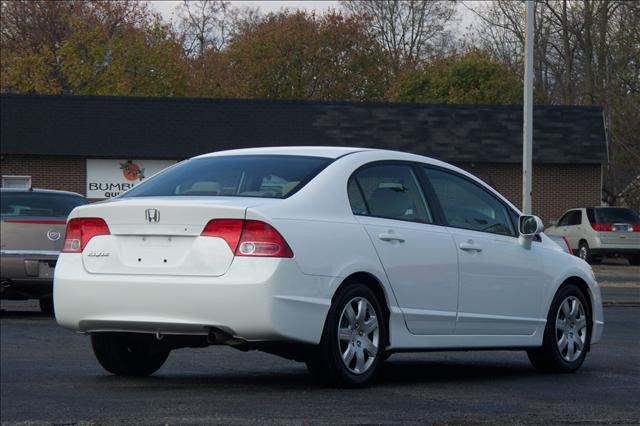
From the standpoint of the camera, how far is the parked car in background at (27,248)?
1530cm

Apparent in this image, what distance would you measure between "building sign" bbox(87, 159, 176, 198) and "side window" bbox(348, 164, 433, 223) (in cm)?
3322

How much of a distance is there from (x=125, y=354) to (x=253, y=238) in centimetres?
172

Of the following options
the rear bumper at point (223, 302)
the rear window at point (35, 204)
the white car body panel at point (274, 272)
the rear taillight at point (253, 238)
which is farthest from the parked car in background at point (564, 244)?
the rear window at point (35, 204)

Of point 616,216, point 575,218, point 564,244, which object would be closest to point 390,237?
point 564,244

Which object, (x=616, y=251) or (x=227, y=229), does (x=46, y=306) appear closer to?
(x=227, y=229)

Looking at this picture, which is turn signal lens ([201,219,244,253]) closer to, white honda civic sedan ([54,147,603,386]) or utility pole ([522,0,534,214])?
white honda civic sedan ([54,147,603,386])

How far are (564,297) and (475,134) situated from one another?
33.8 metres

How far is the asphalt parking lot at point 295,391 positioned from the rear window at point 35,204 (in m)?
3.87

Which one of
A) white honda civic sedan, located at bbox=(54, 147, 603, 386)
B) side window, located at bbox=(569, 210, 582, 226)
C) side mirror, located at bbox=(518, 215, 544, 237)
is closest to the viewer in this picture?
white honda civic sedan, located at bbox=(54, 147, 603, 386)

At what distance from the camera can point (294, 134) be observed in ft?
144

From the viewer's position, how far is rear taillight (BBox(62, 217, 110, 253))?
881 cm

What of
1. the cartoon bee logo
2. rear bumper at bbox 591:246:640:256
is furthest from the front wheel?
the cartoon bee logo

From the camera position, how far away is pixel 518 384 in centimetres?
952

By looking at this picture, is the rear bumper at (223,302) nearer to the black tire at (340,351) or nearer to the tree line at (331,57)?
the black tire at (340,351)
